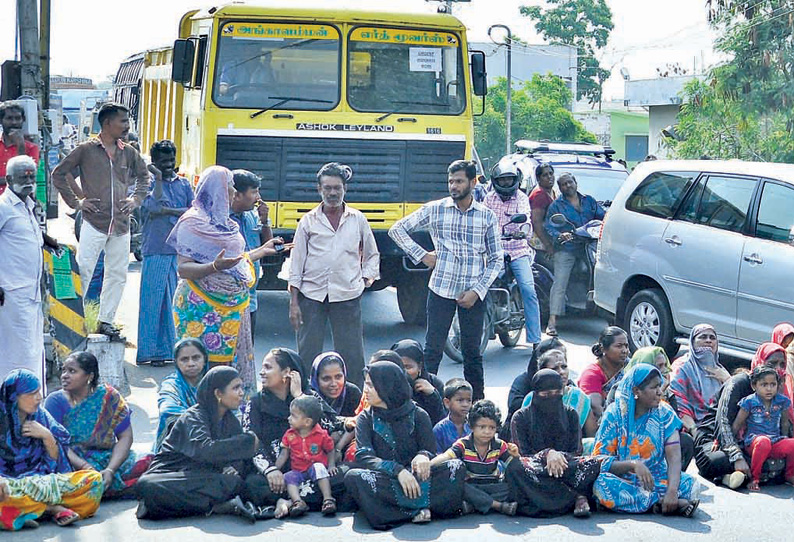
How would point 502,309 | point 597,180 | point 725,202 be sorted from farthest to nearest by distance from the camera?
point 597,180 < point 502,309 < point 725,202

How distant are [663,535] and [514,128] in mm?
32227

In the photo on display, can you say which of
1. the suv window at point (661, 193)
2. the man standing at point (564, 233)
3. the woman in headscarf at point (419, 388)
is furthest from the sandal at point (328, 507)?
the man standing at point (564, 233)

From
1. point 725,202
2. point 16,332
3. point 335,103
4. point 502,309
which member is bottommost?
point 502,309

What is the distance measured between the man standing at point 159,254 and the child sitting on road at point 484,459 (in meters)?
4.14

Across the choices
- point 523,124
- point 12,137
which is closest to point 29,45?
point 12,137

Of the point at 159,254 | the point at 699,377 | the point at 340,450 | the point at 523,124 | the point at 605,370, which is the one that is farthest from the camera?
the point at 523,124

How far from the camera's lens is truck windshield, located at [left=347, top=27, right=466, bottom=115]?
1210cm

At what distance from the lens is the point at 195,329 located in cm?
799

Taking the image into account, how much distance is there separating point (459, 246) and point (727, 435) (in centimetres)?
229

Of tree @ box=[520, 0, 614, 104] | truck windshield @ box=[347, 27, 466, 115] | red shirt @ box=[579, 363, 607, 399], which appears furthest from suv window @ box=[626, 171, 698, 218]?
tree @ box=[520, 0, 614, 104]

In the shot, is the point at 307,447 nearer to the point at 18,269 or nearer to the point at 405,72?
the point at 18,269

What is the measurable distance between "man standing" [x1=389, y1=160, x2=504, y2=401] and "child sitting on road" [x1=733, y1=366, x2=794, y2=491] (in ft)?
6.30

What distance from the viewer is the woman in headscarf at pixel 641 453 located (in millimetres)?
6875

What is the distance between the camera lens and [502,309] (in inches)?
452
